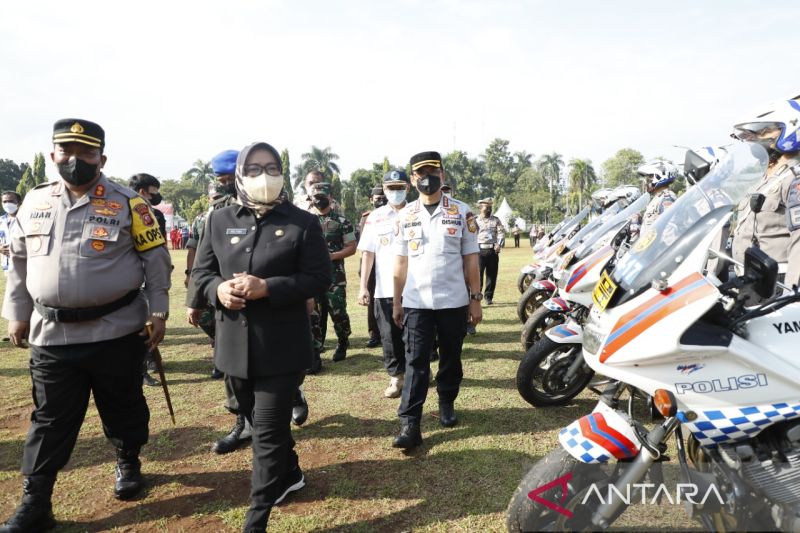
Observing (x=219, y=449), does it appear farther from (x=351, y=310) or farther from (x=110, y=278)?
(x=351, y=310)

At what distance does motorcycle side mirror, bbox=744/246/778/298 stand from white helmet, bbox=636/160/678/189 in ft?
15.6

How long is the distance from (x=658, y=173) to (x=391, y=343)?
13.4ft

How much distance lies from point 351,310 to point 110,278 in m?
6.26

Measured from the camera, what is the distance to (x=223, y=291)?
2369mm

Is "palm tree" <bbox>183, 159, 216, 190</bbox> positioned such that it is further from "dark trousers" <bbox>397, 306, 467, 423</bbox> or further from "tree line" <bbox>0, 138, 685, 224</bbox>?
"dark trousers" <bbox>397, 306, 467, 423</bbox>

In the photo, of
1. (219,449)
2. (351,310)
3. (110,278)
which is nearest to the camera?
(110,278)

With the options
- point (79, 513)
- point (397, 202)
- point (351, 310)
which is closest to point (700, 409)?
point (79, 513)

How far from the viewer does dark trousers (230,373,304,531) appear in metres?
2.33

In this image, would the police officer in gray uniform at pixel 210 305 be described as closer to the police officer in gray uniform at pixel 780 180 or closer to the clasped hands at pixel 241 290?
the clasped hands at pixel 241 290

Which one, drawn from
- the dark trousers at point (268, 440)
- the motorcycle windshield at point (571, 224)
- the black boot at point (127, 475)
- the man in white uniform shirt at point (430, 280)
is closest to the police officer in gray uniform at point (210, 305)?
the dark trousers at point (268, 440)

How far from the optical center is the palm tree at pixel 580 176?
59.9m

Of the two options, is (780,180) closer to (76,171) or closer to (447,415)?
(447,415)

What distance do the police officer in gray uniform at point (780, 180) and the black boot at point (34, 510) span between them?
442cm

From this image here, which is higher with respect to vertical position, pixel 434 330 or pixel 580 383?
pixel 434 330
